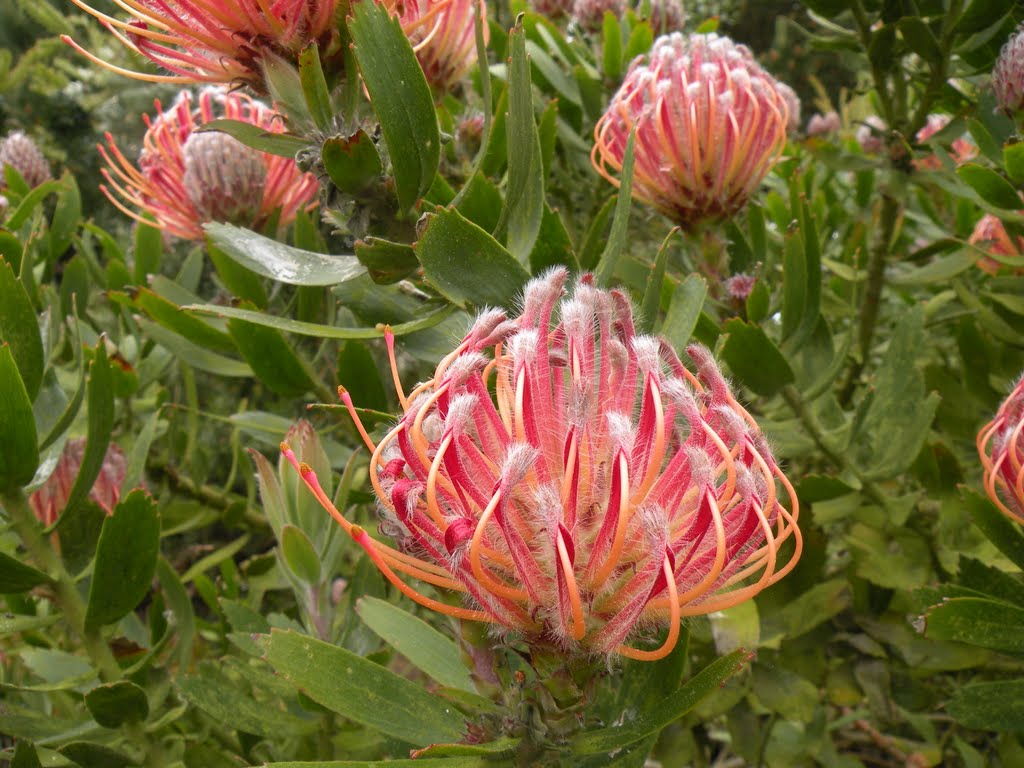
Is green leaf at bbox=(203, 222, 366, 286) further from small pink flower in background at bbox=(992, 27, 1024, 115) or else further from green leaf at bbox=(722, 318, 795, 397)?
small pink flower in background at bbox=(992, 27, 1024, 115)

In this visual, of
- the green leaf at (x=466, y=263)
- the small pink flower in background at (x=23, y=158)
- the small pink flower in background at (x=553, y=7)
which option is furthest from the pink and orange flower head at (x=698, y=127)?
the small pink flower in background at (x=23, y=158)

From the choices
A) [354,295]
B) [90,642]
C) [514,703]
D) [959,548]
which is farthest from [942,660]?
[90,642]

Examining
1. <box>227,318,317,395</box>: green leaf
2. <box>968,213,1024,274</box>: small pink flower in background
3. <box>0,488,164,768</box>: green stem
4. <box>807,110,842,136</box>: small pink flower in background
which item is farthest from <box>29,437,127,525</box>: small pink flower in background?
<box>807,110,842,136</box>: small pink flower in background

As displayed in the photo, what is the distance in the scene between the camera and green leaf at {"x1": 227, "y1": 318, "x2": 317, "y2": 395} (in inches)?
29.3

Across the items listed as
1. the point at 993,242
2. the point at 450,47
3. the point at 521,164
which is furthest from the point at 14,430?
the point at 993,242

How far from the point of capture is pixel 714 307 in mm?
878

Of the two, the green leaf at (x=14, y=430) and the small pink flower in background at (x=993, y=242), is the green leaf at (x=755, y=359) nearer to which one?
the small pink flower in background at (x=993, y=242)

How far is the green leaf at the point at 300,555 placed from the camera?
0.65m

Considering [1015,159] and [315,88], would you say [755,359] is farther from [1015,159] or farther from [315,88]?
[315,88]

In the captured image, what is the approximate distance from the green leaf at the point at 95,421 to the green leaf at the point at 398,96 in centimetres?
30

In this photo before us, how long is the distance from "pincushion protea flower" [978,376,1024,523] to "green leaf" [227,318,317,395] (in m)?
0.60

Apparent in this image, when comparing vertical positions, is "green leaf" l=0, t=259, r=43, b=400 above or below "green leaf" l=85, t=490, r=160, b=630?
above

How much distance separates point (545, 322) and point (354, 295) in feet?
0.79

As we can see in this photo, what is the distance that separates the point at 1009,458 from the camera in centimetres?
62
